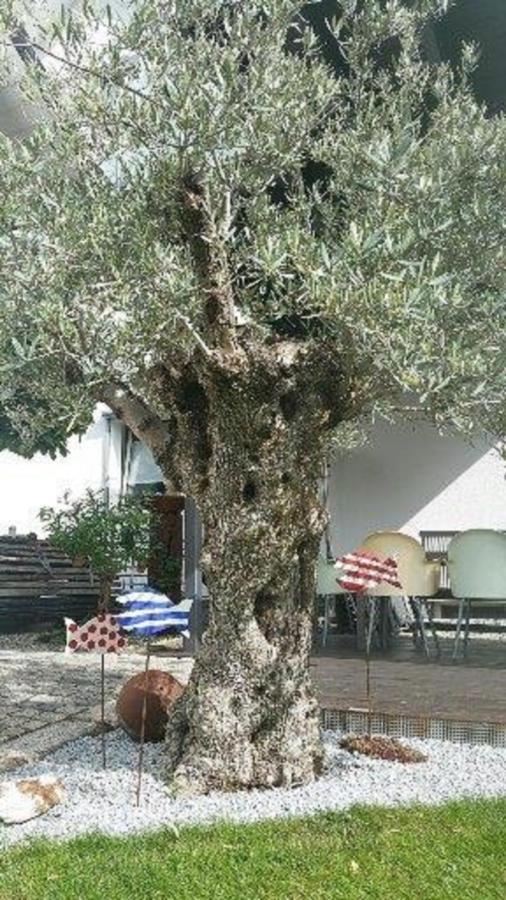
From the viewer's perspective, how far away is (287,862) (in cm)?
351

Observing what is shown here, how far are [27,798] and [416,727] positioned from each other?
245cm

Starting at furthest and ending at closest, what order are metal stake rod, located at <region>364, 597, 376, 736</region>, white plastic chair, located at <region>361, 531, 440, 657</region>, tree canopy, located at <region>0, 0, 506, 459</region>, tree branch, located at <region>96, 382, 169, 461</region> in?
white plastic chair, located at <region>361, 531, 440, 657</region> → metal stake rod, located at <region>364, 597, 376, 736</region> → tree branch, located at <region>96, 382, 169, 461</region> → tree canopy, located at <region>0, 0, 506, 459</region>

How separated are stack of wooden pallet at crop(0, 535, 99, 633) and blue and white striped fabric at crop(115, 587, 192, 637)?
8.11 metres

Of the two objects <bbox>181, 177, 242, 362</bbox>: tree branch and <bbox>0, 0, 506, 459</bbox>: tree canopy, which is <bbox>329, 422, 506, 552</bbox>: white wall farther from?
<bbox>181, 177, 242, 362</bbox>: tree branch

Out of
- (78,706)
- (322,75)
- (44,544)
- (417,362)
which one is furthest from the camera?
(44,544)

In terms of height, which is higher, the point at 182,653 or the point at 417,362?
the point at 417,362

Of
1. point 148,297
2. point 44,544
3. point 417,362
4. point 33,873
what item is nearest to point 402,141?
point 417,362

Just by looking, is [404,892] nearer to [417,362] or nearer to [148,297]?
[417,362]

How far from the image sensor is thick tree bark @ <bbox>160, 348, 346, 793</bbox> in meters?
4.57

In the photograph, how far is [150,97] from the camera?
4.23m

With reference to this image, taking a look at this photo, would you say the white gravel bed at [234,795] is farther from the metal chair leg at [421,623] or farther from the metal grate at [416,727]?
the metal chair leg at [421,623]

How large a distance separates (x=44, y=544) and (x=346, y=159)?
9.21 metres

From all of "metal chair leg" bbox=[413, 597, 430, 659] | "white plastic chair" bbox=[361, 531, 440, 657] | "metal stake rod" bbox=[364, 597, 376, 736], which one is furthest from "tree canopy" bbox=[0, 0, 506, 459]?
"metal chair leg" bbox=[413, 597, 430, 659]

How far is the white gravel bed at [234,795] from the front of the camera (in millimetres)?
4105
